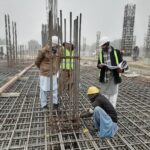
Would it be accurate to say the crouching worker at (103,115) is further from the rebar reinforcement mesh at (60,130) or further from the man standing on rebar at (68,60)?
the man standing on rebar at (68,60)

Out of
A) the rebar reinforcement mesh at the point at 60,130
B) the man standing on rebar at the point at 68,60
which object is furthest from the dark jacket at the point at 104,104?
the man standing on rebar at the point at 68,60

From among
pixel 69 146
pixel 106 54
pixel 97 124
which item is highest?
pixel 106 54

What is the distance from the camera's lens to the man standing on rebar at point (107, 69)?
10.6 feet

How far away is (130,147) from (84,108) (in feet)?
5.37

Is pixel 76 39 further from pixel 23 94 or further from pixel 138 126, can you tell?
pixel 23 94

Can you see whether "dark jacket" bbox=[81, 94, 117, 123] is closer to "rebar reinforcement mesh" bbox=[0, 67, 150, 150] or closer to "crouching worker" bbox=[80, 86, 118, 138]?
"crouching worker" bbox=[80, 86, 118, 138]

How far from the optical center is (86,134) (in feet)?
9.54

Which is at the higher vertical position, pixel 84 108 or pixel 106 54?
pixel 106 54

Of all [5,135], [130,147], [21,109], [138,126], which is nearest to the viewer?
[130,147]

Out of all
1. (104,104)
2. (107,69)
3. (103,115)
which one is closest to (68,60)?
(107,69)

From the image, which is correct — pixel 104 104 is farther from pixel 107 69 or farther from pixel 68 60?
pixel 68 60

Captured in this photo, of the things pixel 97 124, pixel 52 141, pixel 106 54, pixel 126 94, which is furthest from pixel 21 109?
pixel 126 94

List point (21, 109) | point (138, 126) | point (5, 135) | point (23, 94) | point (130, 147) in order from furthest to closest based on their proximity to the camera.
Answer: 1. point (23, 94)
2. point (21, 109)
3. point (138, 126)
4. point (5, 135)
5. point (130, 147)

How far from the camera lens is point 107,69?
3316mm
